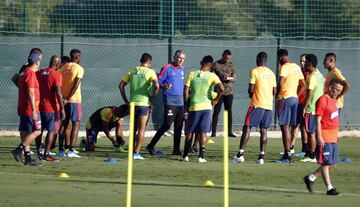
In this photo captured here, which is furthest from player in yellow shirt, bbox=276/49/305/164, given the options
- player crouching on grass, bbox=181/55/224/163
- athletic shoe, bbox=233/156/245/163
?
player crouching on grass, bbox=181/55/224/163

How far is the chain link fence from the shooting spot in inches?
1168

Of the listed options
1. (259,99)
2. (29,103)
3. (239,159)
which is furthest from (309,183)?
(29,103)

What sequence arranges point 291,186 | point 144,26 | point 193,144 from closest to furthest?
point 291,186 → point 193,144 → point 144,26

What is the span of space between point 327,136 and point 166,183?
2.65 meters

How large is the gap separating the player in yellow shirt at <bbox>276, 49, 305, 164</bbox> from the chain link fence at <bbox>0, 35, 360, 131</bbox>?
7.80 m

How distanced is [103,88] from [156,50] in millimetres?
1711

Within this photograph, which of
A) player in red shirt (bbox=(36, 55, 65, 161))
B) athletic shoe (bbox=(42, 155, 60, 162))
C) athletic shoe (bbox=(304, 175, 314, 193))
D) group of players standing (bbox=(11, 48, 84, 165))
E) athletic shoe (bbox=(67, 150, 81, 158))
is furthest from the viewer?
athletic shoe (bbox=(67, 150, 81, 158))

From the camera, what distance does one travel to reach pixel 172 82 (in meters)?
23.6

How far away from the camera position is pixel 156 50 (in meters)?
30.8

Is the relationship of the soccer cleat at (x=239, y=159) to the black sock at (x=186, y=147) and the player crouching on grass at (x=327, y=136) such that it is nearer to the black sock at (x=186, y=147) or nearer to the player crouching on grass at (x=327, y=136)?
the black sock at (x=186, y=147)

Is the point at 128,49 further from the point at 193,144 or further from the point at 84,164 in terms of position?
the point at 84,164

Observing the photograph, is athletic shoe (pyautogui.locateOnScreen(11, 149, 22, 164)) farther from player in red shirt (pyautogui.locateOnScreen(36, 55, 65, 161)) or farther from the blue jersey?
the blue jersey

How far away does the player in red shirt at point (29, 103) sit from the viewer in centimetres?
2008

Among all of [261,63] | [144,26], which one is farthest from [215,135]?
[261,63]
